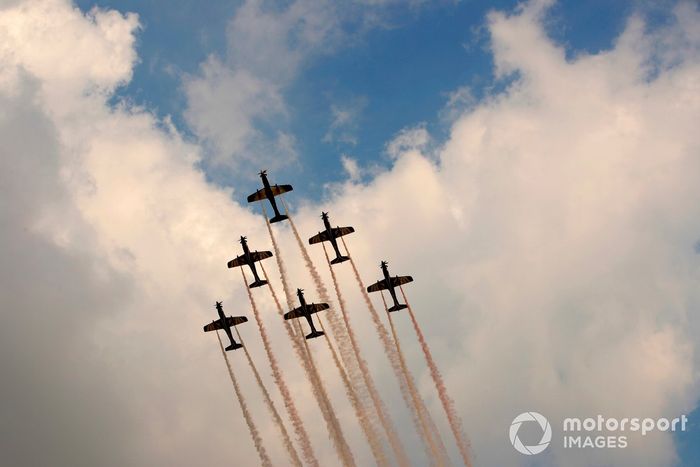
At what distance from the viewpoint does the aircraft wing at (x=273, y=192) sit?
13588cm

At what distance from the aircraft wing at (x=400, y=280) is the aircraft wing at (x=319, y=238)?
1294cm

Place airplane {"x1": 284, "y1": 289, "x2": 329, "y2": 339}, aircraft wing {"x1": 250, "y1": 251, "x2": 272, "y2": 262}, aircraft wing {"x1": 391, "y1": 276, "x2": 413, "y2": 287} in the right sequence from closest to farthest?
airplane {"x1": 284, "y1": 289, "x2": 329, "y2": 339} < aircraft wing {"x1": 391, "y1": 276, "x2": 413, "y2": 287} < aircraft wing {"x1": 250, "y1": 251, "x2": 272, "y2": 262}

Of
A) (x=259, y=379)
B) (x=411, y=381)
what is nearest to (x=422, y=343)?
(x=411, y=381)

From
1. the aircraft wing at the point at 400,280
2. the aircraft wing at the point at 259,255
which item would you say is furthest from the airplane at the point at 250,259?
the aircraft wing at the point at 400,280

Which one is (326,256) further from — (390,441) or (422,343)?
(390,441)

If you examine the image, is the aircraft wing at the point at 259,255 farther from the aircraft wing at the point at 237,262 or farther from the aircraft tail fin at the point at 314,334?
the aircraft tail fin at the point at 314,334

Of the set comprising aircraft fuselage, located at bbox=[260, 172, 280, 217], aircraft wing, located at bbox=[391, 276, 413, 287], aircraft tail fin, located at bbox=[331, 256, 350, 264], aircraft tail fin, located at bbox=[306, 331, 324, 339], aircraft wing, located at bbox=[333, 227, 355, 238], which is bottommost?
aircraft tail fin, located at bbox=[306, 331, 324, 339]

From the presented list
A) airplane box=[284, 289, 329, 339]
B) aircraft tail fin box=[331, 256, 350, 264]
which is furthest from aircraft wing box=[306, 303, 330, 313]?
aircraft tail fin box=[331, 256, 350, 264]

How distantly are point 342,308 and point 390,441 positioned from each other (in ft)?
74.7

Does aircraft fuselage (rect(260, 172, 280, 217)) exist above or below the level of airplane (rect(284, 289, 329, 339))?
above

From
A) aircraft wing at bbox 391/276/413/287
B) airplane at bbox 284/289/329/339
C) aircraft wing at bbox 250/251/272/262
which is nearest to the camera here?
airplane at bbox 284/289/329/339

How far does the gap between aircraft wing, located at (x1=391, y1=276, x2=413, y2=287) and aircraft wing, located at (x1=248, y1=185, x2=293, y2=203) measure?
23.0 m

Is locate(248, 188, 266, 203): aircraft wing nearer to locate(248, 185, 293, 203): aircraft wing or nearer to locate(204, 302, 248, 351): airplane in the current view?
locate(248, 185, 293, 203): aircraft wing

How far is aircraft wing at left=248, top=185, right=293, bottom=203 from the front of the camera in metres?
136
